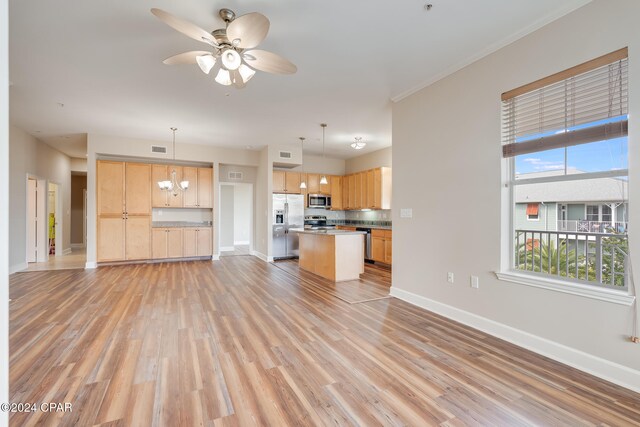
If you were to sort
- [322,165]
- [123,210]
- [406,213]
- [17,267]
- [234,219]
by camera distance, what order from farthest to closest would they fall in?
[234,219]
[322,165]
[123,210]
[17,267]
[406,213]

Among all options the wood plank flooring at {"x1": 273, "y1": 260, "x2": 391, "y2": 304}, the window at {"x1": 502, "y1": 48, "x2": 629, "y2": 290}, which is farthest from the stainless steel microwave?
the window at {"x1": 502, "y1": 48, "x2": 629, "y2": 290}

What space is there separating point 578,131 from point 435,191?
1.44 meters

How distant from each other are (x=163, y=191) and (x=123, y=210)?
933mm

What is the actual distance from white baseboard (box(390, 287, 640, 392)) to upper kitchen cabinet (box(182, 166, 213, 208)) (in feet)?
19.6

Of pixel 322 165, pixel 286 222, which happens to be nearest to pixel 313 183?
pixel 322 165

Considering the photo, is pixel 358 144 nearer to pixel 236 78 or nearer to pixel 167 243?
pixel 236 78

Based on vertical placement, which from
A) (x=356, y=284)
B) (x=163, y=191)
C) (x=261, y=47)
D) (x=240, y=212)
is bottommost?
(x=356, y=284)

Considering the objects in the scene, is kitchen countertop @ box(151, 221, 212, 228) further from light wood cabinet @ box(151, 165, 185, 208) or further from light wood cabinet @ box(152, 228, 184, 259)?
light wood cabinet @ box(151, 165, 185, 208)

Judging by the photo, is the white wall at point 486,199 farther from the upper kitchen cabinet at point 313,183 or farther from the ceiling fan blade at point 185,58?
the upper kitchen cabinet at point 313,183

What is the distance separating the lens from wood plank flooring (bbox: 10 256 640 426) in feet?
5.67

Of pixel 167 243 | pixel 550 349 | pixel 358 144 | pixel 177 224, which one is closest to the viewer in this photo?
pixel 550 349

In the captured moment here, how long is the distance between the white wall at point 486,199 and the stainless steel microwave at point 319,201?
4.16 metres

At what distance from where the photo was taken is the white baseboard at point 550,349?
80.5 inches

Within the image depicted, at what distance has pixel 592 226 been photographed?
2336 mm
